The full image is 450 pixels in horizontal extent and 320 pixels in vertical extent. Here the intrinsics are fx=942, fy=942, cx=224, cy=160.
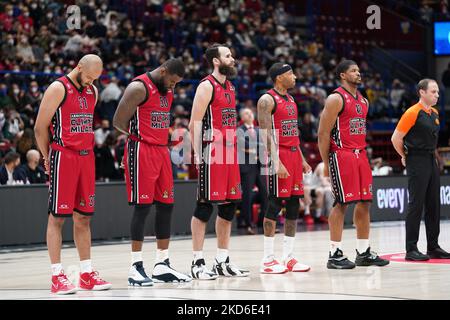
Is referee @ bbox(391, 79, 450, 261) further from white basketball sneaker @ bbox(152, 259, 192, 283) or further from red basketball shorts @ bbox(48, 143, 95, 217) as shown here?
red basketball shorts @ bbox(48, 143, 95, 217)

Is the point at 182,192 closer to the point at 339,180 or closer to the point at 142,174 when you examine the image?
the point at 339,180

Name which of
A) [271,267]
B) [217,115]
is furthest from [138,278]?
[217,115]

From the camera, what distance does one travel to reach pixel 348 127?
11211 mm

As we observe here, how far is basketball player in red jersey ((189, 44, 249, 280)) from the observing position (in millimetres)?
10352

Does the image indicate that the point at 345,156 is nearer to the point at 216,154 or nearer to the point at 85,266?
the point at 216,154

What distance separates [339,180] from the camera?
36.7 ft

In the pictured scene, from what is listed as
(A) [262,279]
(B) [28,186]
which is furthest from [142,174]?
(B) [28,186]

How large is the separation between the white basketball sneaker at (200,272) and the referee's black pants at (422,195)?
9.59ft

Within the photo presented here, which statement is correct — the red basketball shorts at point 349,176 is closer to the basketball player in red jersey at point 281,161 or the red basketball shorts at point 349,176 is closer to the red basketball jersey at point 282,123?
the basketball player in red jersey at point 281,161

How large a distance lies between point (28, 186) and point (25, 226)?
66cm

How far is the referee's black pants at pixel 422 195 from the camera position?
38.8 ft

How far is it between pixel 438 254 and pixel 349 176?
180 cm

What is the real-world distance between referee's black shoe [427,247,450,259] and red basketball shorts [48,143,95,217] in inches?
190

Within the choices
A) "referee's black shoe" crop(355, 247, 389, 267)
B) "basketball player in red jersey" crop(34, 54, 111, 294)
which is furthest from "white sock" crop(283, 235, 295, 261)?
"basketball player in red jersey" crop(34, 54, 111, 294)
